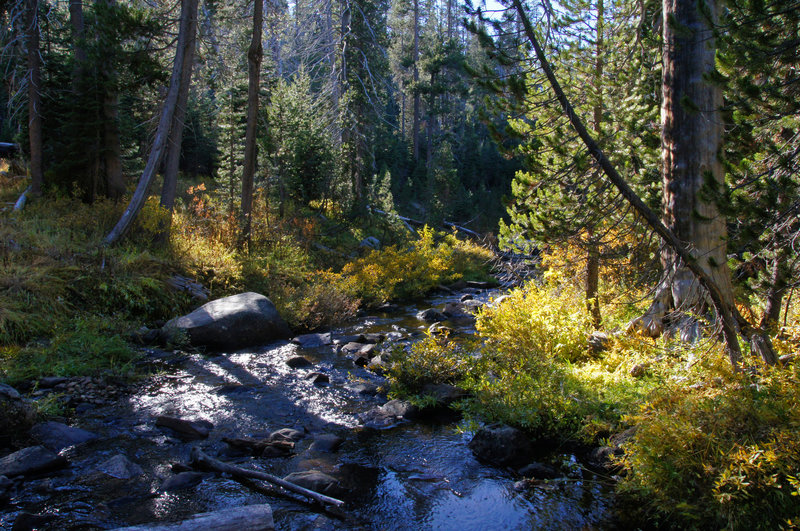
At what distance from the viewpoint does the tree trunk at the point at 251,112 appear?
13.6 metres

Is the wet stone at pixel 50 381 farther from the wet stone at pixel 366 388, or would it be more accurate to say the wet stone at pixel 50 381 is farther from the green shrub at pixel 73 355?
the wet stone at pixel 366 388

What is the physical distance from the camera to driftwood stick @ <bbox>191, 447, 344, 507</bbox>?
177 inches

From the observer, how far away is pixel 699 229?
20.7ft

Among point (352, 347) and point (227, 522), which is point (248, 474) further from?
point (352, 347)

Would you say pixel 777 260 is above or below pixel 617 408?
above

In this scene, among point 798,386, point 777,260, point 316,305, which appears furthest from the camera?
point 316,305

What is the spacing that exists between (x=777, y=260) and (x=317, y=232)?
16.5 meters

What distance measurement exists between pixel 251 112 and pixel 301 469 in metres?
11.7

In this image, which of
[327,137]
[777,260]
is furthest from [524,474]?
[327,137]

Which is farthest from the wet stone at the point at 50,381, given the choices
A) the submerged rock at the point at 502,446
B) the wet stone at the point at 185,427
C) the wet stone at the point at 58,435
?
the submerged rock at the point at 502,446

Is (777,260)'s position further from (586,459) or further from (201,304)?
(201,304)

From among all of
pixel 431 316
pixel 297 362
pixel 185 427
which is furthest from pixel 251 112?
pixel 185 427

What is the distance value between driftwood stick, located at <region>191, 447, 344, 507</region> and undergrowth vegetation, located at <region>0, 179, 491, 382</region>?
3129 millimetres

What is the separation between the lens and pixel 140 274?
419 inches
